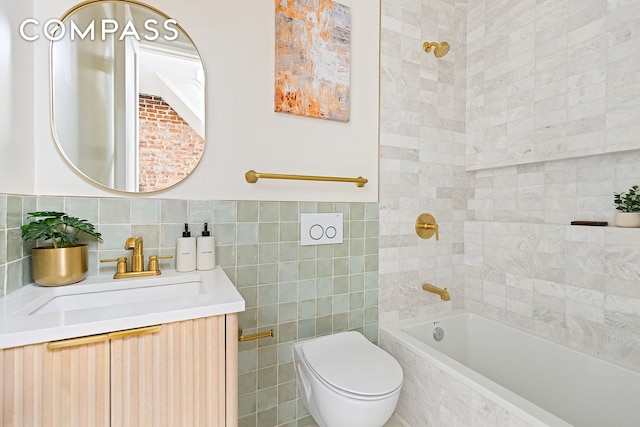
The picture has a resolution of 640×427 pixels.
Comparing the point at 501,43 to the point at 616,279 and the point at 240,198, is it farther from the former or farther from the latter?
the point at 240,198

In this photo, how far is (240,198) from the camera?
1438 mm

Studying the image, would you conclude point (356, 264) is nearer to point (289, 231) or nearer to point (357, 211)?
point (357, 211)

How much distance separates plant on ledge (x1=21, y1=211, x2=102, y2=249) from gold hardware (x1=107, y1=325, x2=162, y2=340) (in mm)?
529

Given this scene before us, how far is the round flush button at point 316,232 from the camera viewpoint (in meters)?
1.59

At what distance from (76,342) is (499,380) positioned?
2072 mm

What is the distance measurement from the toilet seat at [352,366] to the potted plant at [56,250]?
0.99 meters

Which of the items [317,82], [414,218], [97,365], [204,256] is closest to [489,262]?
[414,218]

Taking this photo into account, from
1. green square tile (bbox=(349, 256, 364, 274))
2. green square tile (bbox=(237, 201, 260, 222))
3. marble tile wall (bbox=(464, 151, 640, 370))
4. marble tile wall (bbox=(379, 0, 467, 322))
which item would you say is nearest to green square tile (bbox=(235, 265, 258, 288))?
green square tile (bbox=(237, 201, 260, 222))

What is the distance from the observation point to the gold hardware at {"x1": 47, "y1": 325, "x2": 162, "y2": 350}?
0.69 m

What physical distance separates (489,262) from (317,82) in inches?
62.3

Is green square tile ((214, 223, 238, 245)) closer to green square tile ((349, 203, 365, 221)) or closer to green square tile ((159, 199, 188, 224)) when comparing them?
green square tile ((159, 199, 188, 224))

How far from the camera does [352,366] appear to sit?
4.26 feet

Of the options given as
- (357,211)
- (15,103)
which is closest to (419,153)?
(357,211)

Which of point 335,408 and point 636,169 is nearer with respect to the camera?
point 335,408
